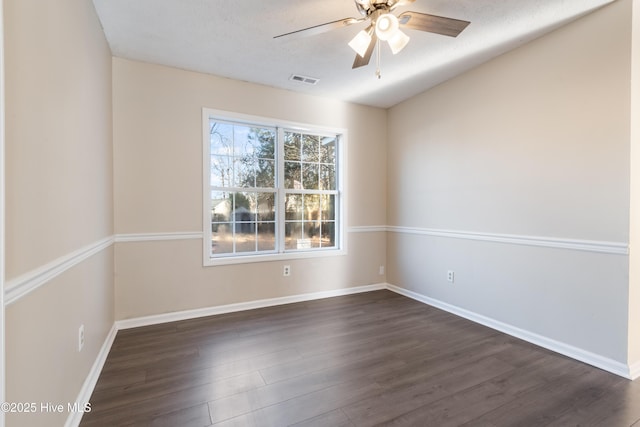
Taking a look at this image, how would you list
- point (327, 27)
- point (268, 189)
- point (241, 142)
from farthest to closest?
point (268, 189), point (241, 142), point (327, 27)

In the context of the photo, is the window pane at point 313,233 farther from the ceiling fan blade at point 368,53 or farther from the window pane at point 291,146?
the ceiling fan blade at point 368,53

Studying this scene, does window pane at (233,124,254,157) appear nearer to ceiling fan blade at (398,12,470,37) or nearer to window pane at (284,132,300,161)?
window pane at (284,132,300,161)

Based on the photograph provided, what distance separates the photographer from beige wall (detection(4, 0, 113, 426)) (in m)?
1.00

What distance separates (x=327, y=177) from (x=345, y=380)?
260 cm

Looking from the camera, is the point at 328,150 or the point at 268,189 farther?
the point at 328,150

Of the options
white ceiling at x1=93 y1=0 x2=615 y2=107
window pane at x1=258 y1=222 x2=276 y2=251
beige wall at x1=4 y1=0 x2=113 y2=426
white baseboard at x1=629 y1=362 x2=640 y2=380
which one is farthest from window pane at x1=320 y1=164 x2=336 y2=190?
white baseboard at x1=629 y1=362 x2=640 y2=380

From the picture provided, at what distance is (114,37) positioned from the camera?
2436 millimetres

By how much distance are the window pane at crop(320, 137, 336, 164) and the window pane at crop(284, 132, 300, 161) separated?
14.2 inches

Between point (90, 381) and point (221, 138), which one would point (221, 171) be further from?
point (90, 381)

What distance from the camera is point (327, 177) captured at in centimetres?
398

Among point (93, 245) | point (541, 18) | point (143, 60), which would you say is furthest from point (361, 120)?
point (93, 245)

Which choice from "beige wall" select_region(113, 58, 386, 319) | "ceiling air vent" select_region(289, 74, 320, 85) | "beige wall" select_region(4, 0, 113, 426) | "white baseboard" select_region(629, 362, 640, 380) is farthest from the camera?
"ceiling air vent" select_region(289, 74, 320, 85)

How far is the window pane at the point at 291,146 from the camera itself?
366cm

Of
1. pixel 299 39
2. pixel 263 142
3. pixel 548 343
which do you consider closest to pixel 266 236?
pixel 263 142
